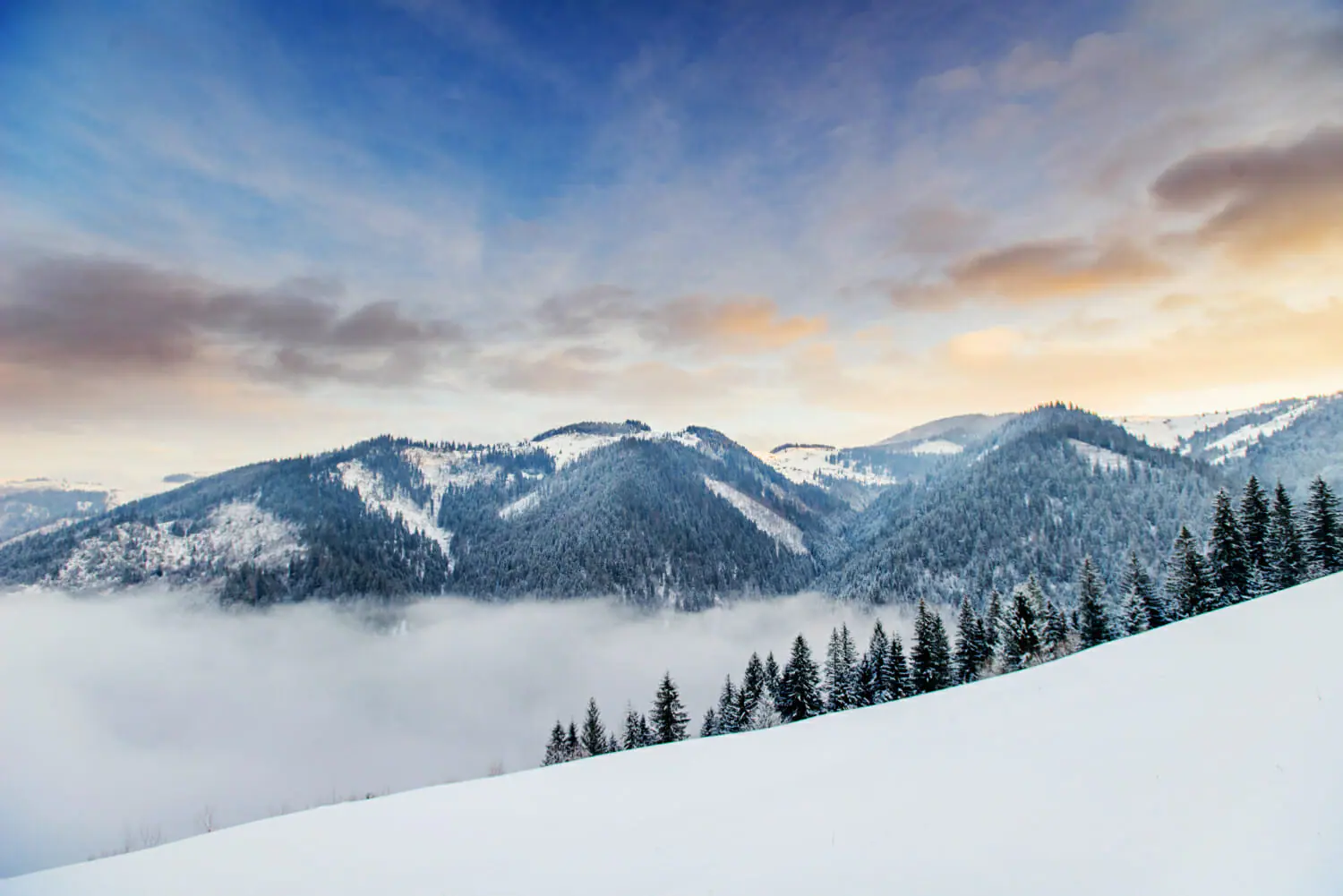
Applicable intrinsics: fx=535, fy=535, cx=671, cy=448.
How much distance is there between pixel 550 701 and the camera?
184 meters

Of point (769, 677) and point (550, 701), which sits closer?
point (769, 677)

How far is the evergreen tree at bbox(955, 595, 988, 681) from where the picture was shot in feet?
134

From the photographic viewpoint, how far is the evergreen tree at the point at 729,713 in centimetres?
4397

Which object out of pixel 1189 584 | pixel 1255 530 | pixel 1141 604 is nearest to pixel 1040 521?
pixel 1255 530

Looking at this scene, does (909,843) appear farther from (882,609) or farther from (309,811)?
(882,609)

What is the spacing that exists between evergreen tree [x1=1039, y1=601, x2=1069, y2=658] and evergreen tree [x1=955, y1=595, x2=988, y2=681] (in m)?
4.04

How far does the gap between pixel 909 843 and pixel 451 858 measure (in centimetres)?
771

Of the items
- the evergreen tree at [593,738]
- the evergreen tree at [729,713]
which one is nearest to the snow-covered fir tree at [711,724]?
the evergreen tree at [729,713]

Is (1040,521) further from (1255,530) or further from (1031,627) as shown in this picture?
(1255,530)

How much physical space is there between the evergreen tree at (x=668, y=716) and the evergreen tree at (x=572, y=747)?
7.12 meters

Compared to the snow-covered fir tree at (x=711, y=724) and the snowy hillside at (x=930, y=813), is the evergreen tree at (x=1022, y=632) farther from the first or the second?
the snowy hillside at (x=930, y=813)

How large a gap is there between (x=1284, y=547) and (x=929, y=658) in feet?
70.1

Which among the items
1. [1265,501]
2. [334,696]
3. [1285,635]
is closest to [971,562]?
[1265,501]

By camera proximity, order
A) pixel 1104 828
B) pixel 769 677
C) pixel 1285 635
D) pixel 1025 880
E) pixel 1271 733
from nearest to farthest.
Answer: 1. pixel 1025 880
2. pixel 1104 828
3. pixel 1271 733
4. pixel 1285 635
5. pixel 769 677
